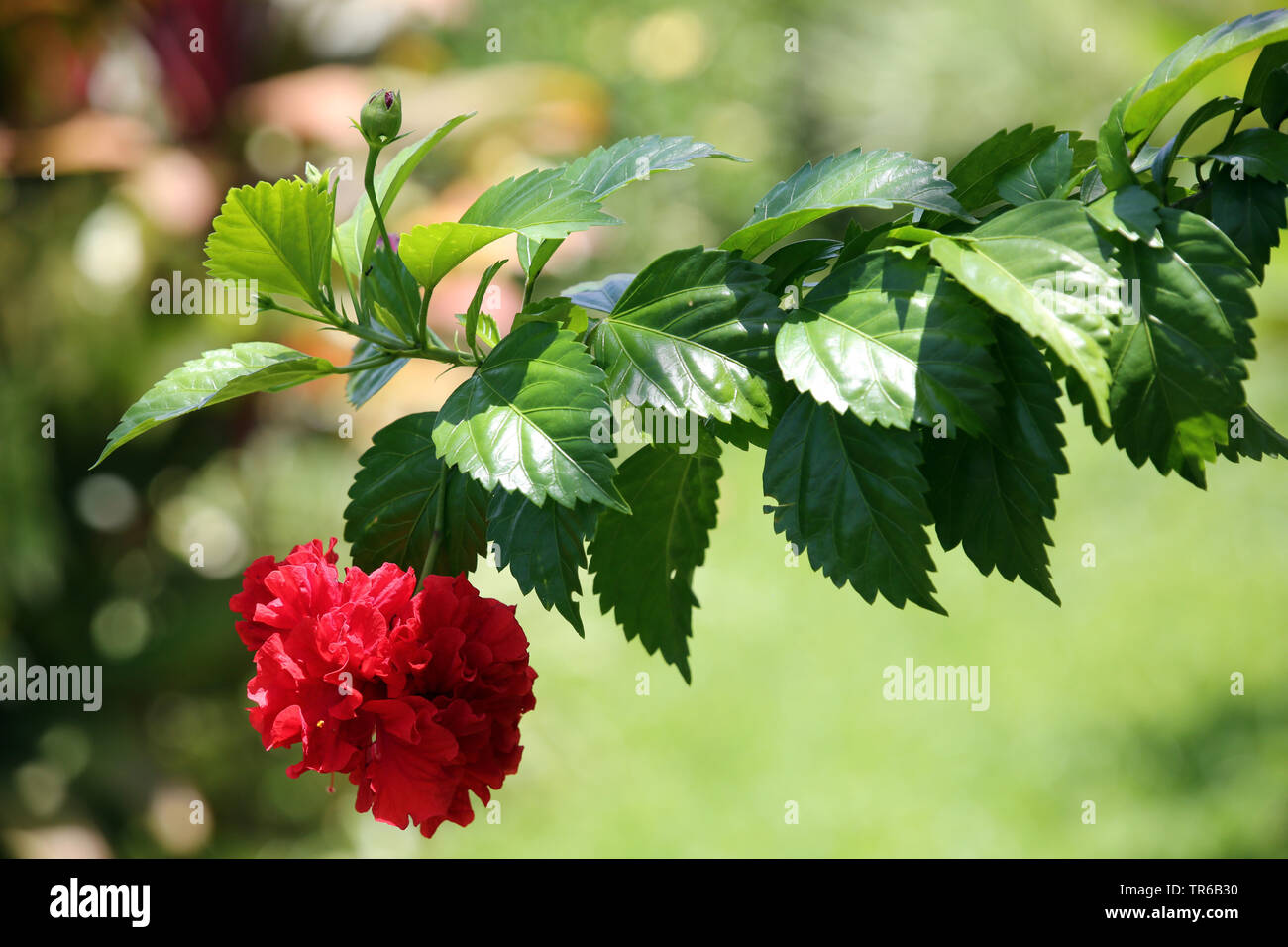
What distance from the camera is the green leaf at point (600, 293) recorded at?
0.61m

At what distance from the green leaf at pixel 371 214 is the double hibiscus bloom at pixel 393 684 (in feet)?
0.58

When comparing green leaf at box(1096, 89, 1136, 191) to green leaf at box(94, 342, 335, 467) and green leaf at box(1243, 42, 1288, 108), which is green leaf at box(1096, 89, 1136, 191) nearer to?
green leaf at box(1243, 42, 1288, 108)

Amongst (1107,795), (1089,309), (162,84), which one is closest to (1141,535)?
(1107,795)

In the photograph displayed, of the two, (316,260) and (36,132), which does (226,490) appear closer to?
(36,132)

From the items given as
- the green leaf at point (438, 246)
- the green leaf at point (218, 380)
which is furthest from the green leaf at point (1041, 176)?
the green leaf at point (218, 380)

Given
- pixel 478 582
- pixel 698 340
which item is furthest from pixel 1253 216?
pixel 478 582

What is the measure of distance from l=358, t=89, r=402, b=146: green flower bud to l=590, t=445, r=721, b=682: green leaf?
0.73ft

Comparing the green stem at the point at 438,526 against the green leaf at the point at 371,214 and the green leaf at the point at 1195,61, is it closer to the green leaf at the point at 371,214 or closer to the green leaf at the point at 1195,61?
the green leaf at the point at 371,214

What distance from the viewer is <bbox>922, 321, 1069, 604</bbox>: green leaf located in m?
0.50

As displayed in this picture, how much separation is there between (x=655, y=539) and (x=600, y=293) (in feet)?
0.48

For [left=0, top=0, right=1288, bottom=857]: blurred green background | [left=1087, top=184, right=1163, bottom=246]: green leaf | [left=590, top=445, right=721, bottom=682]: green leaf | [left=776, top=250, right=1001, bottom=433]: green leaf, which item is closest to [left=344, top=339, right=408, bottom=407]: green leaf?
[left=590, top=445, right=721, bottom=682]: green leaf

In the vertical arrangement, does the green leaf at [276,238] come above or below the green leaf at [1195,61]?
below

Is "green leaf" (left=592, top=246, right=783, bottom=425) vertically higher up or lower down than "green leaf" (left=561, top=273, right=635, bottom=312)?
lower down

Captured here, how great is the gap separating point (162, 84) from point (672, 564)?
6.59ft
